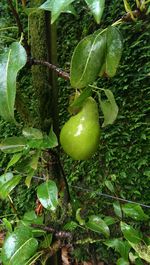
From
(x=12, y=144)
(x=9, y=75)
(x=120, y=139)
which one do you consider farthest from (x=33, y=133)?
(x=120, y=139)

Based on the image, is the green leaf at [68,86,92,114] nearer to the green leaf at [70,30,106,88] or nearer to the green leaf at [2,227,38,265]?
the green leaf at [70,30,106,88]

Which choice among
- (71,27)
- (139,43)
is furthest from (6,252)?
(71,27)

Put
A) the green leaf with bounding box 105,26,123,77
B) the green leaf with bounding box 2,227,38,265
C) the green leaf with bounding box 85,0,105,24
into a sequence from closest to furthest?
the green leaf with bounding box 85,0,105,24
the green leaf with bounding box 105,26,123,77
the green leaf with bounding box 2,227,38,265

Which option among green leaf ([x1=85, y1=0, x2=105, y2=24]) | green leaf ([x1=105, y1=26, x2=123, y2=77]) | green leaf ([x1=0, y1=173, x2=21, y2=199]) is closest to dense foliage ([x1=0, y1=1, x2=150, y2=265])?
green leaf ([x1=0, y1=173, x2=21, y2=199])

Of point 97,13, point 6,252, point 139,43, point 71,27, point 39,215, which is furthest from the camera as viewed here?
point 71,27

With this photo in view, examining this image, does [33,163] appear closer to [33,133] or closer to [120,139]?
[33,133]

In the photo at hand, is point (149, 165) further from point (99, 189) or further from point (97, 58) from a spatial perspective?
point (97, 58)
